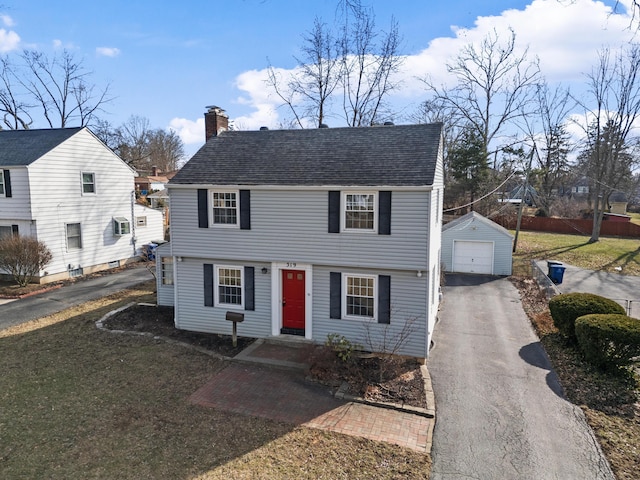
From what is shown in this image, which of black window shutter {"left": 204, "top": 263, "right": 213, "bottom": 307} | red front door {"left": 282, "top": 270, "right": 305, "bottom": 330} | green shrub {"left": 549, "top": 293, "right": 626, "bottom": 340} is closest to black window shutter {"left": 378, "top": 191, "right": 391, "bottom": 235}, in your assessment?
red front door {"left": 282, "top": 270, "right": 305, "bottom": 330}

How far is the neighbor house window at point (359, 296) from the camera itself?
11844 mm

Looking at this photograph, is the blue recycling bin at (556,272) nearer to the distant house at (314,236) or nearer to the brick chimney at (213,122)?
the distant house at (314,236)

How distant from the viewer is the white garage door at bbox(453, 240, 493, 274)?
24.1 m

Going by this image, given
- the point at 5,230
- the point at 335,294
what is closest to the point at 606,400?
the point at 335,294

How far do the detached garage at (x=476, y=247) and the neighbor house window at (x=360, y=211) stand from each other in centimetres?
1430

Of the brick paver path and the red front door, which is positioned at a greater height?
the red front door

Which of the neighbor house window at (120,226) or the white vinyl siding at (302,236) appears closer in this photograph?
the white vinyl siding at (302,236)

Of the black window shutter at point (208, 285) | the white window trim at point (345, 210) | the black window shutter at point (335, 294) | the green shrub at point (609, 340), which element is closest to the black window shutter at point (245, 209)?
the black window shutter at point (208, 285)

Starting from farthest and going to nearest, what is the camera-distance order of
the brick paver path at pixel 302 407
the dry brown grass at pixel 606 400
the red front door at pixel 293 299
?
the red front door at pixel 293 299 < the brick paver path at pixel 302 407 < the dry brown grass at pixel 606 400

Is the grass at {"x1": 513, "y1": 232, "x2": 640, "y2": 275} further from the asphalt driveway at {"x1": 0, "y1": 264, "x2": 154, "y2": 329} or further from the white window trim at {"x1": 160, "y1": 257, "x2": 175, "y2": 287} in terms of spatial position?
the asphalt driveway at {"x1": 0, "y1": 264, "x2": 154, "y2": 329}

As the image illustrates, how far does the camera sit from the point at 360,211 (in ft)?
38.3

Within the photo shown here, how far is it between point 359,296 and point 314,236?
2197 mm

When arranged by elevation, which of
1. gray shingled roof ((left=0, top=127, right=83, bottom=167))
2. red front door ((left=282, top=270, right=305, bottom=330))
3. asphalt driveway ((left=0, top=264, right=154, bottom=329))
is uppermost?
gray shingled roof ((left=0, top=127, right=83, bottom=167))

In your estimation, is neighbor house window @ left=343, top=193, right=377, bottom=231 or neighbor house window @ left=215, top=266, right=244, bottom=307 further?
neighbor house window @ left=215, top=266, right=244, bottom=307
